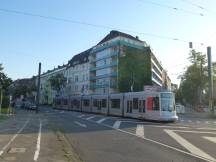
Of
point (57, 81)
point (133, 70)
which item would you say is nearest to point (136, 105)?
point (133, 70)

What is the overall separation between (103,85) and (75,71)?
2705 cm

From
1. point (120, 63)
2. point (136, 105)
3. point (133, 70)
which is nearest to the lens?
point (136, 105)

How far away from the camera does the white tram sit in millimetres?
30875

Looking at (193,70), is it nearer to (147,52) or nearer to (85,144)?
(147,52)

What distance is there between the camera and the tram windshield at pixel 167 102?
30797 millimetres

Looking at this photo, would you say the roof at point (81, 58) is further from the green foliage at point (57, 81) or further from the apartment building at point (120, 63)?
the apartment building at point (120, 63)

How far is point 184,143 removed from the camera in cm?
1529

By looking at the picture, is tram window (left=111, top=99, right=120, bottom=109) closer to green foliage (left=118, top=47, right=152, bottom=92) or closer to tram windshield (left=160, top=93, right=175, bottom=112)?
tram windshield (left=160, top=93, right=175, bottom=112)

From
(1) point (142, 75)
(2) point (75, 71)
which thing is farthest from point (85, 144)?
(2) point (75, 71)

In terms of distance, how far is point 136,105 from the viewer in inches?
1387

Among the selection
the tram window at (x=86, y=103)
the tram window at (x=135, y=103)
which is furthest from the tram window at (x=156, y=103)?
the tram window at (x=86, y=103)

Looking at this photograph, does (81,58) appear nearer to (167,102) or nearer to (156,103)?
(156,103)

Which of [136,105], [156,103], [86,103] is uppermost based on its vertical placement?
A: [86,103]

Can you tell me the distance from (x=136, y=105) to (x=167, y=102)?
190 inches
